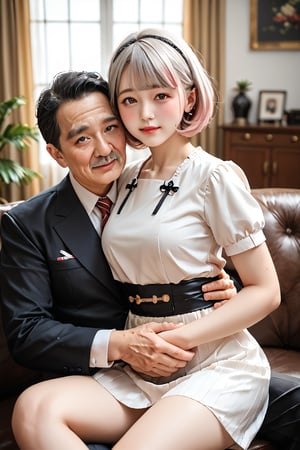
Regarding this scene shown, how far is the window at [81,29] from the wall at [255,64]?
50cm

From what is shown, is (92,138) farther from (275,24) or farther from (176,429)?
(275,24)

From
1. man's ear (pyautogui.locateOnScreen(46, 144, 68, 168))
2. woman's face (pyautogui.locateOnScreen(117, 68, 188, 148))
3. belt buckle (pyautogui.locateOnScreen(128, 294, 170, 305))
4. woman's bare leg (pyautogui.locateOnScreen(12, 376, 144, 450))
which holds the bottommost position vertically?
woman's bare leg (pyautogui.locateOnScreen(12, 376, 144, 450))

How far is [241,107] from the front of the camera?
16.8 ft

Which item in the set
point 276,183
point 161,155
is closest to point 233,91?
point 276,183

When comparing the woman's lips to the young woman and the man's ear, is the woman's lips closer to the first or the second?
the young woman

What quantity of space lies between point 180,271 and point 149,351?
0.67 feet

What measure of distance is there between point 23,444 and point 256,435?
623 millimetres

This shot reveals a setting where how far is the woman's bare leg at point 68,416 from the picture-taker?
1280 millimetres

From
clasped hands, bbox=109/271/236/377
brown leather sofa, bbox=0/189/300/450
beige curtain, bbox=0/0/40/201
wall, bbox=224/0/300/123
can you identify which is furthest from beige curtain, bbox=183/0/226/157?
clasped hands, bbox=109/271/236/377

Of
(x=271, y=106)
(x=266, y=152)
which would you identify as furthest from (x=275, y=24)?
(x=266, y=152)

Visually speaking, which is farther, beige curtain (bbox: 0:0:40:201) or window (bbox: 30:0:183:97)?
window (bbox: 30:0:183:97)

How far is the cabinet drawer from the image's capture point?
4742mm

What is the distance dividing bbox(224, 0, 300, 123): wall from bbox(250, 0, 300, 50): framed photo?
6cm

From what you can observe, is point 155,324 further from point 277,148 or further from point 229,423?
point 277,148
